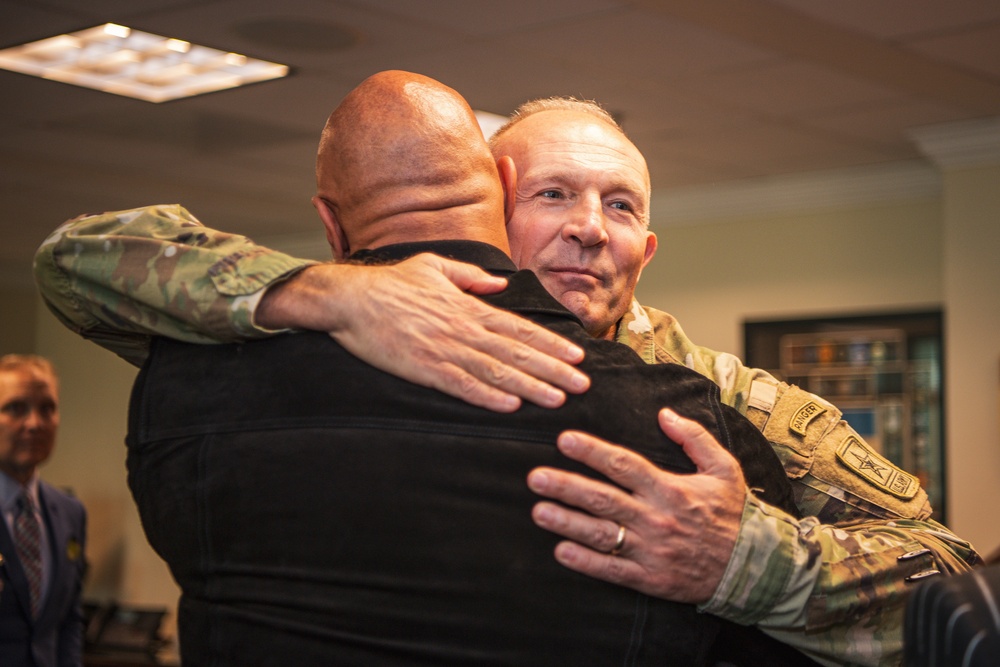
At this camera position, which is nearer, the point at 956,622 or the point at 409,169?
the point at 956,622

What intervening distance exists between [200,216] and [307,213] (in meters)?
0.78

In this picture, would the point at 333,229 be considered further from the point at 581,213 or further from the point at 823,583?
the point at 823,583

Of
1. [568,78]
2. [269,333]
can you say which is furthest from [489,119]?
[269,333]

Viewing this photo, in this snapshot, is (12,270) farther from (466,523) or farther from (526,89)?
(466,523)

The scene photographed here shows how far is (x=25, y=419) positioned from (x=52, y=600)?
31.8 inches

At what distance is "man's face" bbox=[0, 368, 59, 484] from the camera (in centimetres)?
459

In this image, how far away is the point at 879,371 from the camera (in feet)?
22.0

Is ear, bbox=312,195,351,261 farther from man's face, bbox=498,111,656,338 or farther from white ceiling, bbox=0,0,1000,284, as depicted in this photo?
white ceiling, bbox=0,0,1000,284

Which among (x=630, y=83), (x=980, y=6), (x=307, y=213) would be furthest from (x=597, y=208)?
(x=307, y=213)

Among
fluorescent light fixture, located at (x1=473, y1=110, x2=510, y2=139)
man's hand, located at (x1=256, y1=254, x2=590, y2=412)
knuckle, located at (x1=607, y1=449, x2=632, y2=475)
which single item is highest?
fluorescent light fixture, located at (x1=473, y1=110, x2=510, y2=139)

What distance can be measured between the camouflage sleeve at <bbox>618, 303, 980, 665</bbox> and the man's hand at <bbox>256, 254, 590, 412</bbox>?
30cm

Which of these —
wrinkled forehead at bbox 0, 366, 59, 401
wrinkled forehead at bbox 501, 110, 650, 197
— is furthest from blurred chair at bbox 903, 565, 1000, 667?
wrinkled forehead at bbox 0, 366, 59, 401

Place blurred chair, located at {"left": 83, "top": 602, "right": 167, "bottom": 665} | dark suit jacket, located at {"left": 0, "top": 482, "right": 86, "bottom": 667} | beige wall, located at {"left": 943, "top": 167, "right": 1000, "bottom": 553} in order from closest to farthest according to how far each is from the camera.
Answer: dark suit jacket, located at {"left": 0, "top": 482, "right": 86, "bottom": 667}
beige wall, located at {"left": 943, "top": 167, "right": 1000, "bottom": 553}
blurred chair, located at {"left": 83, "top": 602, "right": 167, "bottom": 665}

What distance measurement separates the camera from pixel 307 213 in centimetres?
802
